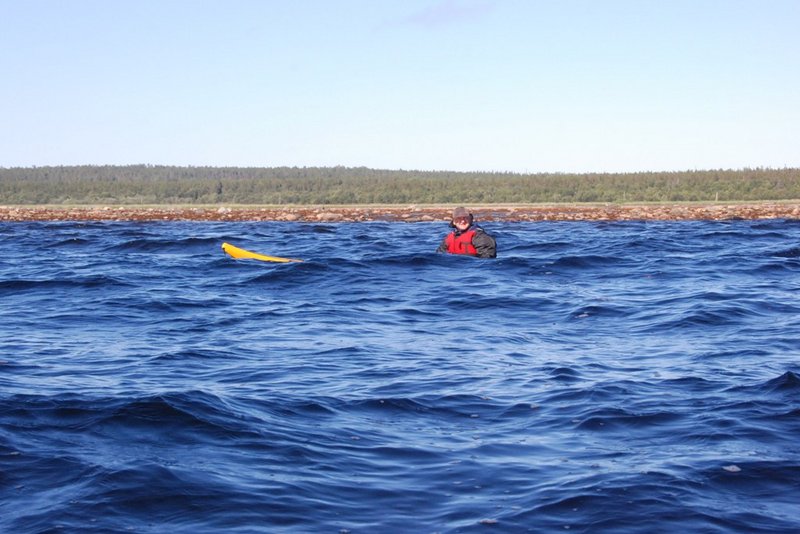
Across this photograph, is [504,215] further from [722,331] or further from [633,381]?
[633,381]

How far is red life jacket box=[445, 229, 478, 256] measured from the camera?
22.5m

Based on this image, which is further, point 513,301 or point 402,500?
point 513,301

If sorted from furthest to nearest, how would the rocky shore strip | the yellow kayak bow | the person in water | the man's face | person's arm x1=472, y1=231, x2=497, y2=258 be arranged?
the rocky shore strip → the yellow kayak bow → person's arm x1=472, y1=231, x2=497, y2=258 → the person in water → the man's face

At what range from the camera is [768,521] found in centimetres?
625

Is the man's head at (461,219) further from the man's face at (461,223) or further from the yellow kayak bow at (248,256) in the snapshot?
the yellow kayak bow at (248,256)

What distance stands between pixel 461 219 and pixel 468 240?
1.03 meters

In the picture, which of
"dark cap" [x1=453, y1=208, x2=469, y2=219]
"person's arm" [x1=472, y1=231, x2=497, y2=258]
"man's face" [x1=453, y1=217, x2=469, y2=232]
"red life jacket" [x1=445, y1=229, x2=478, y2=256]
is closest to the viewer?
"dark cap" [x1=453, y1=208, x2=469, y2=219]

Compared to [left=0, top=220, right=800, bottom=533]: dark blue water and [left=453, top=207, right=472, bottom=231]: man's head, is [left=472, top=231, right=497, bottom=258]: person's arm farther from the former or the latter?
[left=0, top=220, right=800, bottom=533]: dark blue water

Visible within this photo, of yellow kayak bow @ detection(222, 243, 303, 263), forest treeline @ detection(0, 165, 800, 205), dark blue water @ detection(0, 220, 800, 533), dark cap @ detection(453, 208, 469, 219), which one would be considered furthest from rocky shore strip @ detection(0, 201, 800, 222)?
dark blue water @ detection(0, 220, 800, 533)

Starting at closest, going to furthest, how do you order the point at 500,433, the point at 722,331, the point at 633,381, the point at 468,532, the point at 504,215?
the point at 468,532, the point at 500,433, the point at 633,381, the point at 722,331, the point at 504,215

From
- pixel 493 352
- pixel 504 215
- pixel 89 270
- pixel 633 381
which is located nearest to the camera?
pixel 633 381

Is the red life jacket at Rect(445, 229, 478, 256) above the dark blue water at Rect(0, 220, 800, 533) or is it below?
above

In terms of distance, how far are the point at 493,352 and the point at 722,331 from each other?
11.6ft

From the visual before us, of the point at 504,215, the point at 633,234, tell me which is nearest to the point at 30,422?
the point at 633,234
